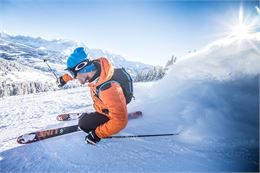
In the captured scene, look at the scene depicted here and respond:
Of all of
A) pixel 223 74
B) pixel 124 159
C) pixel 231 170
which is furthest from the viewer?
pixel 223 74

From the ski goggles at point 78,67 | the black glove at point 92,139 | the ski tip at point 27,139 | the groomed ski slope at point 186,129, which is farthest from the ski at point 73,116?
the ski goggles at point 78,67

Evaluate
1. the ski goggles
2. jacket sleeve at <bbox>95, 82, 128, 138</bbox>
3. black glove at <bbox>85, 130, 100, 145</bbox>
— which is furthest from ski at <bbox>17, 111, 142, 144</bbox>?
the ski goggles

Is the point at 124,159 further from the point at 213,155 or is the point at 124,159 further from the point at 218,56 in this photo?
the point at 218,56

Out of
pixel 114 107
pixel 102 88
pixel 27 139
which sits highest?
pixel 102 88

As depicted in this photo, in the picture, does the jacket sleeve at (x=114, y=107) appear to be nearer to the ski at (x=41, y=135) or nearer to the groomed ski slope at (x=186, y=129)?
the groomed ski slope at (x=186, y=129)

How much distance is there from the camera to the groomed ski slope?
3438mm

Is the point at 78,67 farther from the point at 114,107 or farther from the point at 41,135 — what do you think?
the point at 41,135

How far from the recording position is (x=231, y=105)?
5059mm

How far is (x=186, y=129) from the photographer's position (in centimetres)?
464

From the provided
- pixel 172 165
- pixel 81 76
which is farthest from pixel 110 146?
pixel 81 76

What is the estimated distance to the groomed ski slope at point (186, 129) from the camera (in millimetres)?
3438

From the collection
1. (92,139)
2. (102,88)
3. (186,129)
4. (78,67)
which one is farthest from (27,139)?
(186,129)

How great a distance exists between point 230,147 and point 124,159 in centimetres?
209

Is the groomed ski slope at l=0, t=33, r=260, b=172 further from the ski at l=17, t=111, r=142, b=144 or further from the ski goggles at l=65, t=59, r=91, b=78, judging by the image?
the ski goggles at l=65, t=59, r=91, b=78
